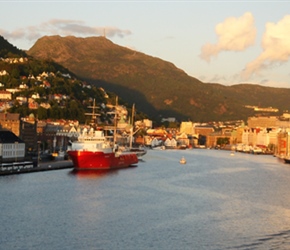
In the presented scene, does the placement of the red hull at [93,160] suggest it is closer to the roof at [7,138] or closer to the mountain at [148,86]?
the roof at [7,138]

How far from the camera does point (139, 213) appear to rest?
27.4 meters

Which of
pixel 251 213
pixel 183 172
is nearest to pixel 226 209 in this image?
pixel 251 213

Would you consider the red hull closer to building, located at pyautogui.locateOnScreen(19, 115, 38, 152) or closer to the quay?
the quay

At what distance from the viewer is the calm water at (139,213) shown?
22328mm

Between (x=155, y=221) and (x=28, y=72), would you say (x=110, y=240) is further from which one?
(x=28, y=72)

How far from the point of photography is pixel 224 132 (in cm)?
15175

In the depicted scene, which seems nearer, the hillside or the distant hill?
the hillside

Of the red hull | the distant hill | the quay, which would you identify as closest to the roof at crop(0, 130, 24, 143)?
the quay

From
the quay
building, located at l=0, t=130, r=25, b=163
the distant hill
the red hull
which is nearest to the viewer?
the quay

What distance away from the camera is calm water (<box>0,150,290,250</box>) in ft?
73.3

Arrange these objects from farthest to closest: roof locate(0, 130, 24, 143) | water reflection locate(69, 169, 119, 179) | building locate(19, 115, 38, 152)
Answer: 1. building locate(19, 115, 38, 152)
2. roof locate(0, 130, 24, 143)
3. water reflection locate(69, 169, 119, 179)

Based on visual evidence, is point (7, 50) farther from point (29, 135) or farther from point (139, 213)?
point (139, 213)

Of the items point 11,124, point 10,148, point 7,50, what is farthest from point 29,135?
point 7,50

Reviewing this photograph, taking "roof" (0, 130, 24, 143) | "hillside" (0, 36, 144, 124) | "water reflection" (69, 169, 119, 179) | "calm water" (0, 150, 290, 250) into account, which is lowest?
"calm water" (0, 150, 290, 250)
